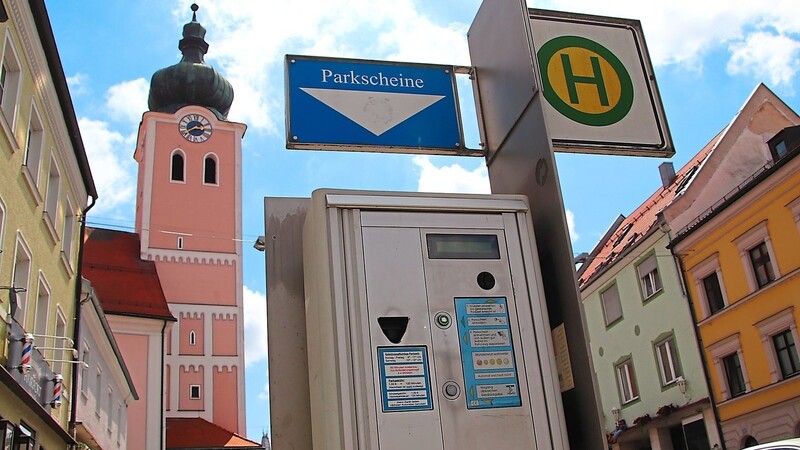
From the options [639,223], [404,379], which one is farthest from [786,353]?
[404,379]

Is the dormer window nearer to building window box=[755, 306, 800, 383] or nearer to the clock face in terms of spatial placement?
building window box=[755, 306, 800, 383]

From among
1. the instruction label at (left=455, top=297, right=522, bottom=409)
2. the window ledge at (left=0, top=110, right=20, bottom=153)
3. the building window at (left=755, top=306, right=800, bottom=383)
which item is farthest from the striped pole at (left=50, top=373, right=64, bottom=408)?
the building window at (left=755, top=306, right=800, bottom=383)

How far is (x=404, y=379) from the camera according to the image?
2762mm

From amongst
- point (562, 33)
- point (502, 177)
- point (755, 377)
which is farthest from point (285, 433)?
point (755, 377)

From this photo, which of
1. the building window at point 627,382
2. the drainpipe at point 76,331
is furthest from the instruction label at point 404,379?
the building window at point 627,382

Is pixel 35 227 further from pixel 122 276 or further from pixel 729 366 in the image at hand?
pixel 122 276

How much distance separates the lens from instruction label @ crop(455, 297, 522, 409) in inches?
110

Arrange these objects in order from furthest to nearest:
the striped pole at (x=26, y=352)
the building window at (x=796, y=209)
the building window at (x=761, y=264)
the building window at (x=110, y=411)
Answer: the building window at (x=110, y=411)
the building window at (x=761, y=264)
the building window at (x=796, y=209)
the striped pole at (x=26, y=352)

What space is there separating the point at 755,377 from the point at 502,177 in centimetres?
1870

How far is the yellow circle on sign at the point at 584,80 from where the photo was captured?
11.2 feet

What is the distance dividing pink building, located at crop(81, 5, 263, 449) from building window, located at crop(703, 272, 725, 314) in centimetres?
2417

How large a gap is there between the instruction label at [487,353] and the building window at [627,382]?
75.2ft

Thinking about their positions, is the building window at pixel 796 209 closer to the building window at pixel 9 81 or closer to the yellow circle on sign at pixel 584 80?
the building window at pixel 9 81

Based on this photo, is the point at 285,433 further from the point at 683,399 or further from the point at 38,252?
the point at 683,399
